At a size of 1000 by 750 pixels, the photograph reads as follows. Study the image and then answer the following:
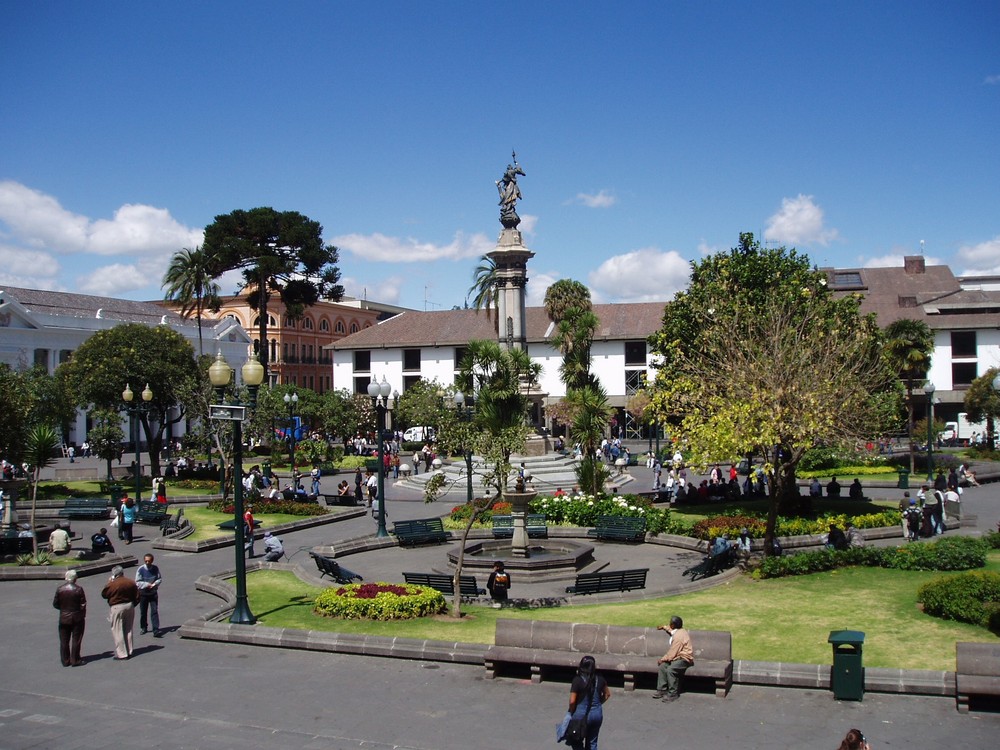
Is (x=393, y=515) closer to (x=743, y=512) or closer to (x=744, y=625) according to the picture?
(x=743, y=512)

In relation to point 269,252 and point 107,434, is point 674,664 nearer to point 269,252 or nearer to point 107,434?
point 107,434

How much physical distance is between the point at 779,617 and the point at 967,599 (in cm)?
291

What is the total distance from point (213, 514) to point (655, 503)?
15.5 m

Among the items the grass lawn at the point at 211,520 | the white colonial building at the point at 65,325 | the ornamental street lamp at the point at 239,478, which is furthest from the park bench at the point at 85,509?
the white colonial building at the point at 65,325

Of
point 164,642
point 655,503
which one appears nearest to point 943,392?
point 655,503

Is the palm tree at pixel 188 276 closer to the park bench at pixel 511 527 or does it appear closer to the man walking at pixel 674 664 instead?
the park bench at pixel 511 527

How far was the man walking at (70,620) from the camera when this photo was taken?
43.8ft

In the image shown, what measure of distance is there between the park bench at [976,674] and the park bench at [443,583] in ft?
29.7

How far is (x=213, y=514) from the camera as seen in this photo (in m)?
31.6

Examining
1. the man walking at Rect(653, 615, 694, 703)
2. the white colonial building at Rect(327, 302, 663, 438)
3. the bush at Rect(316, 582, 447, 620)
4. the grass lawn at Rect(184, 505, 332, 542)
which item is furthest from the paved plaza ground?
the white colonial building at Rect(327, 302, 663, 438)

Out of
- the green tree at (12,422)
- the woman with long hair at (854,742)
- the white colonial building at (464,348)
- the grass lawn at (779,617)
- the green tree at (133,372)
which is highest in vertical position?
the white colonial building at (464,348)

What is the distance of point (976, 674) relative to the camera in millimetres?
10812

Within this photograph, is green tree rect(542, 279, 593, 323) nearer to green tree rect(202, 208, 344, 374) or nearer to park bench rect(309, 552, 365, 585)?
green tree rect(202, 208, 344, 374)

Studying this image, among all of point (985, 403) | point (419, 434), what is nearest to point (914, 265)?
point (985, 403)
